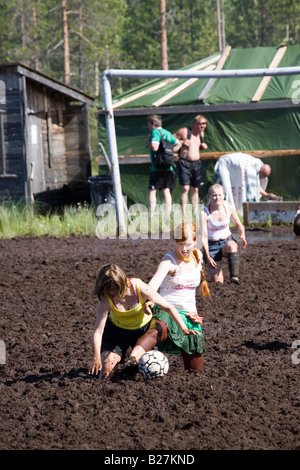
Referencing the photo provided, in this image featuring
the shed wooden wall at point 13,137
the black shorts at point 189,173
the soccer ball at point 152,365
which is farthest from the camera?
the shed wooden wall at point 13,137

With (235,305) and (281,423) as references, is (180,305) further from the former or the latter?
(235,305)

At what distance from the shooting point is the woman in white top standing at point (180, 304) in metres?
5.85

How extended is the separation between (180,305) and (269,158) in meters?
11.3

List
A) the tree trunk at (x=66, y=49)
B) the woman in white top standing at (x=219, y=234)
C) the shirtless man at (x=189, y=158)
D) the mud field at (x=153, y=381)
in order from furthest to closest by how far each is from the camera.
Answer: the tree trunk at (x=66, y=49) → the shirtless man at (x=189, y=158) → the woman in white top standing at (x=219, y=234) → the mud field at (x=153, y=381)

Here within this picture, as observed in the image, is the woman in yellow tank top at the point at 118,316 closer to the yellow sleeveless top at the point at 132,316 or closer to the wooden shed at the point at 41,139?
the yellow sleeveless top at the point at 132,316

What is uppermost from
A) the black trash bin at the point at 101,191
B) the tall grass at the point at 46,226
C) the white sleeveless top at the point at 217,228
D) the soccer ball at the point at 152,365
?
the white sleeveless top at the point at 217,228

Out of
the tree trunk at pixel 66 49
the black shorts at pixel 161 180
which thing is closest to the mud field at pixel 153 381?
the black shorts at pixel 161 180

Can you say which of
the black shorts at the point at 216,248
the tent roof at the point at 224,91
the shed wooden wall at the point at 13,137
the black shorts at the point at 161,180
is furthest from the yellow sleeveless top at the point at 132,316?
the shed wooden wall at the point at 13,137

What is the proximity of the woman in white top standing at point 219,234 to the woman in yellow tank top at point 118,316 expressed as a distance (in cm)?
333

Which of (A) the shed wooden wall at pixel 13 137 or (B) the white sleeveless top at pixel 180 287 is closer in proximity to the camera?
(B) the white sleeveless top at pixel 180 287

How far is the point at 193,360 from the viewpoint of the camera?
5.95m

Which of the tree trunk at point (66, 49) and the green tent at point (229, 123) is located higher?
the tree trunk at point (66, 49)

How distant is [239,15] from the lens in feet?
180

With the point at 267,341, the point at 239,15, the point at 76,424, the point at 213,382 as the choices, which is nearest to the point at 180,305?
the point at 213,382
